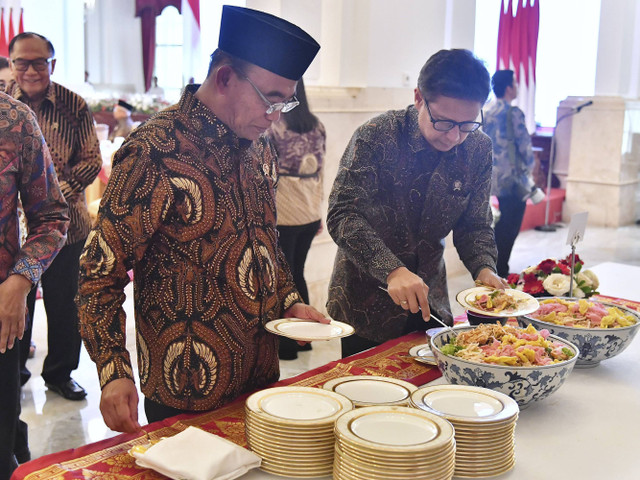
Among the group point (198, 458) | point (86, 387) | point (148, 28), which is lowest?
point (86, 387)

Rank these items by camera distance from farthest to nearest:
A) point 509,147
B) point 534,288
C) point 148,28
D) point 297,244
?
point 148,28, point 509,147, point 297,244, point 534,288

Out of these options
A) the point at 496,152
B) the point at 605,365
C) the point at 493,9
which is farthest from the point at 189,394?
the point at 493,9

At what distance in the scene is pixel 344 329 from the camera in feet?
5.31

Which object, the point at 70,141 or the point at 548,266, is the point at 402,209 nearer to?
the point at 548,266

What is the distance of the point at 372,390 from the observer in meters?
1.53

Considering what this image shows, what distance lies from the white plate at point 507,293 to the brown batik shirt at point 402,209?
130 mm

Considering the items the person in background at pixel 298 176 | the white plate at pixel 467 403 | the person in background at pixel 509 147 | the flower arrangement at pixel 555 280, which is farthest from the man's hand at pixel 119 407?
the person in background at pixel 509 147

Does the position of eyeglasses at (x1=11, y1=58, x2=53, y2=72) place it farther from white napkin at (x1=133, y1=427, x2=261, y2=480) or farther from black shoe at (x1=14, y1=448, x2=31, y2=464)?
white napkin at (x1=133, y1=427, x2=261, y2=480)

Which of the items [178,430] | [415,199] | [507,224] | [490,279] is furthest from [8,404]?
[507,224]

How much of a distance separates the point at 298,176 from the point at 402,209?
1941 millimetres

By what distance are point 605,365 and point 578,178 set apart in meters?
7.66

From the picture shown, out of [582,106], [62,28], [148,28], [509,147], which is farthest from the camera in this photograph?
[148,28]

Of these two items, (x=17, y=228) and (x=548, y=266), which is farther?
(x=548, y=266)

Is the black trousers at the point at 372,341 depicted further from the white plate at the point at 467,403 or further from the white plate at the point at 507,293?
the white plate at the point at 467,403
